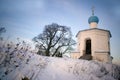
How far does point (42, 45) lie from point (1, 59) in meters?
16.5

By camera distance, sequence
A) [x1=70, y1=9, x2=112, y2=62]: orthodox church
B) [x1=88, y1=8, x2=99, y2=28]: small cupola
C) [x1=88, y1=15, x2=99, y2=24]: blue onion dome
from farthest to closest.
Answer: [x1=88, y1=15, x2=99, y2=24]: blue onion dome < [x1=88, y1=8, x2=99, y2=28]: small cupola < [x1=70, y1=9, x2=112, y2=62]: orthodox church

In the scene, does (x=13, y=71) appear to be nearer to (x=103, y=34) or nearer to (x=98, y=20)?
(x=103, y=34)

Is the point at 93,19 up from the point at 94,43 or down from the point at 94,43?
up

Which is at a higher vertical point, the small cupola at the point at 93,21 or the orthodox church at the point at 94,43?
the small cupola at the point at 93,21

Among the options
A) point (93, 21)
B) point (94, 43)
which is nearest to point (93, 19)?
point (93, 21)

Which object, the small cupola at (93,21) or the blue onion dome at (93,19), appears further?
the blue onion dome at (93,19)

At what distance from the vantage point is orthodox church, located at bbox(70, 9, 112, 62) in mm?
13477

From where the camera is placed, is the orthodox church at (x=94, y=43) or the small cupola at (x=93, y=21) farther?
the small cupola at (x=93, y=21)

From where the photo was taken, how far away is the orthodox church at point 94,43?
13477 millimetres

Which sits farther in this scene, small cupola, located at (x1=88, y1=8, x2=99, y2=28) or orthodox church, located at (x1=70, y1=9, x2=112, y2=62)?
small cupola, located at (x1=88, y1=8, x2=99, y2=28)

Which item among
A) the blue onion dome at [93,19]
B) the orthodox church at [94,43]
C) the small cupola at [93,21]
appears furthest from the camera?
the blue onion dome at [93,19]

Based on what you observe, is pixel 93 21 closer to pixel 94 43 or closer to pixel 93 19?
pixel 93 19

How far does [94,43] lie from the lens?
14359 millimetres

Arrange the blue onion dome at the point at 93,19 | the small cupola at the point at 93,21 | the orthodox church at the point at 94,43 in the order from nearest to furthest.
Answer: the orthodox church at the point at 94,43 → the small cupola at the point at 93,21 → the blue onion dome at the point at 93,19
